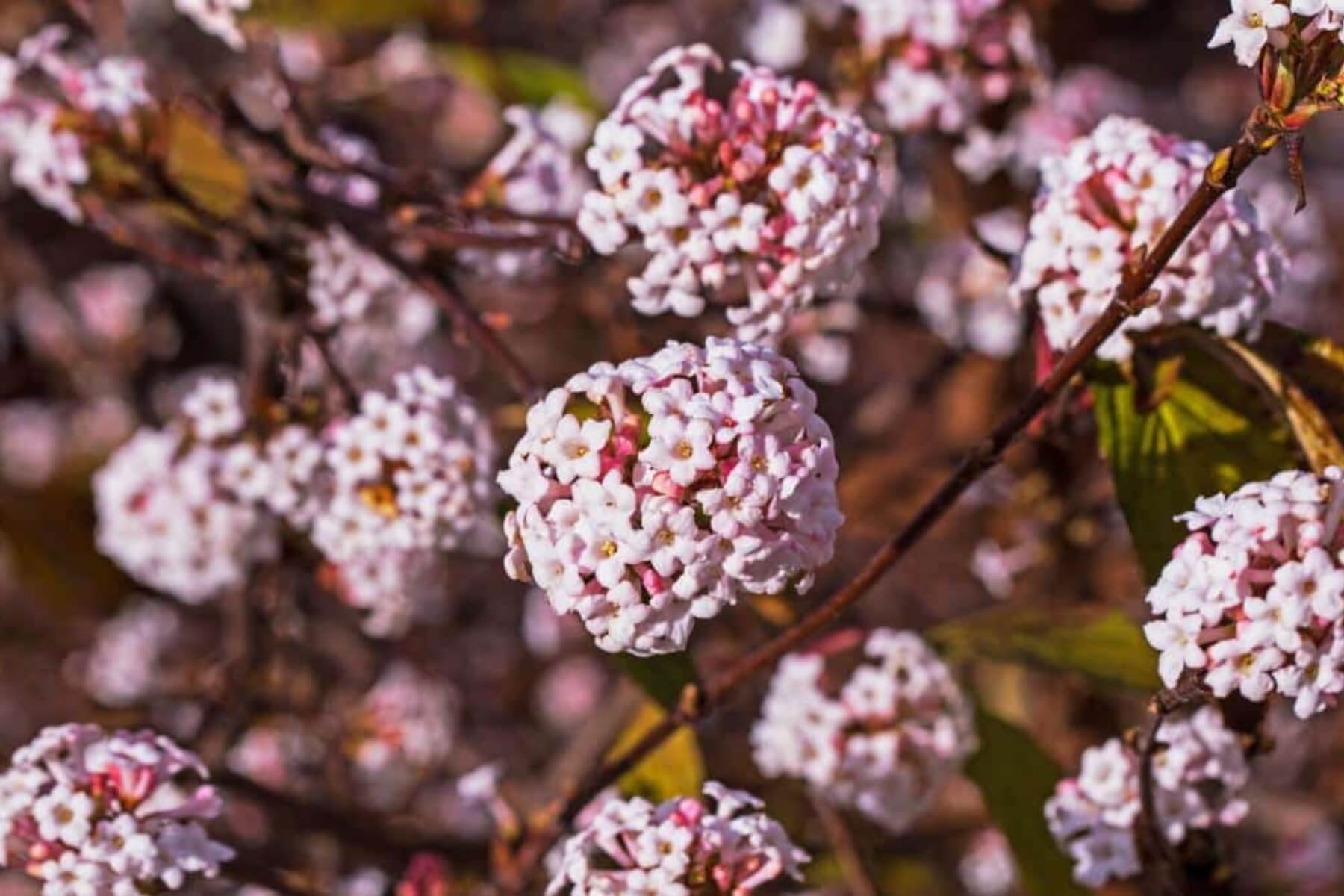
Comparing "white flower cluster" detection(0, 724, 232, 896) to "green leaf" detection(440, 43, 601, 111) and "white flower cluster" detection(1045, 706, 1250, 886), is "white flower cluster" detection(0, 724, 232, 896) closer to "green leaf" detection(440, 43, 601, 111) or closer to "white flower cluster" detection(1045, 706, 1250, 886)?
"white flower cluster" detection(1045, 706, 1250, 886)

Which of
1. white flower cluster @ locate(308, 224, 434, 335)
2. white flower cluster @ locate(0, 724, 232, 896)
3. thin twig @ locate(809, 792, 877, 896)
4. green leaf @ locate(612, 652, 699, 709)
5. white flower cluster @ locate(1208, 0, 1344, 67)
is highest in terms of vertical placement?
white flower cluster @ locate(308, 224, 434, 335)

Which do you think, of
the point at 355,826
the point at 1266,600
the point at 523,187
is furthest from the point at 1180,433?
the point at 355,826

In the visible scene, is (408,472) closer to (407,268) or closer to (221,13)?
(407,268)

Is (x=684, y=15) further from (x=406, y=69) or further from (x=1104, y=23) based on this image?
(x=406, y=69)

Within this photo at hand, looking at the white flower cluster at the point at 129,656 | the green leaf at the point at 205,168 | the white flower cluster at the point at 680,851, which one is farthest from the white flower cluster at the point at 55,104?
the white flower cluster at the point at 129,656

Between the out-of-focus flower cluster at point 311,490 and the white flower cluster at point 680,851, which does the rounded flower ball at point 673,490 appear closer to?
the white flower cluster at point 680,851

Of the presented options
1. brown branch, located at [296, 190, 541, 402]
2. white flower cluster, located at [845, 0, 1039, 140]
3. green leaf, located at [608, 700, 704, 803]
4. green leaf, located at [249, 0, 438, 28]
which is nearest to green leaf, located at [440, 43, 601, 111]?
green leaf, located at [249, 0, 438, 28]
